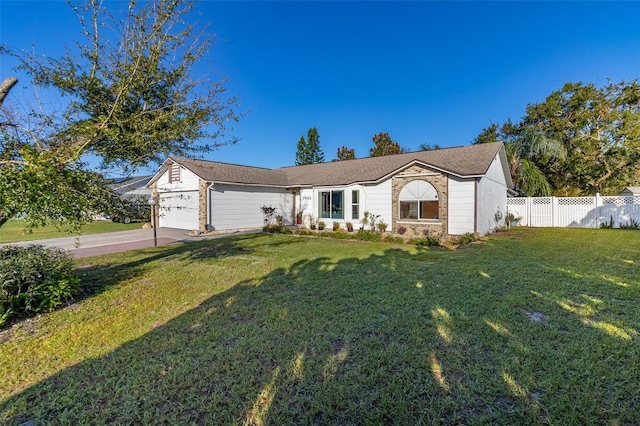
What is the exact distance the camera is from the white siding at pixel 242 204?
614 inches

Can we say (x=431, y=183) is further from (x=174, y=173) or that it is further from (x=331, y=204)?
(x=174, y=173)

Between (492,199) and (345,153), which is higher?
(345,153)

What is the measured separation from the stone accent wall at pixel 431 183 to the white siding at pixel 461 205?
21 cm

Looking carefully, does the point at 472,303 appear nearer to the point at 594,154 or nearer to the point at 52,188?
the point at 52,188

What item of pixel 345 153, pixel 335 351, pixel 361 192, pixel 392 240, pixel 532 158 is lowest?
pixel 335 351

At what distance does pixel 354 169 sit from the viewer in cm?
1781

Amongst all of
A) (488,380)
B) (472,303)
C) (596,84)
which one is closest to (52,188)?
(488,380)

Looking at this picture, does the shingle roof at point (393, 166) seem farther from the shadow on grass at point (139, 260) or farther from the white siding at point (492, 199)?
the shadow on grass at point (139, 260)

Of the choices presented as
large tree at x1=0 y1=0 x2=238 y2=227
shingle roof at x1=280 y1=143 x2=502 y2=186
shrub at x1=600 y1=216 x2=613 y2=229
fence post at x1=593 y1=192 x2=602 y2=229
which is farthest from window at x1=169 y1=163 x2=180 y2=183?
shrub at x1=600 y1=216 x2=613 y2=229

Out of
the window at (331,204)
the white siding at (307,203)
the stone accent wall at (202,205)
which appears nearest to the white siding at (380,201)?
the window at (331,204)

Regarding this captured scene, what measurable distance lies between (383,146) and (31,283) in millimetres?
37330

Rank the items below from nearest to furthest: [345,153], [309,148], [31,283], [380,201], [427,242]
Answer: [31,283], [427,242], [380,201], [309,148], [345,153]

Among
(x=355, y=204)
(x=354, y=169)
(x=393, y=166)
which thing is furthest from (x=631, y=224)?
(x=354, y=169)

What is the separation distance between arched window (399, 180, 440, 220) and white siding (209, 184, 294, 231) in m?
8.28
